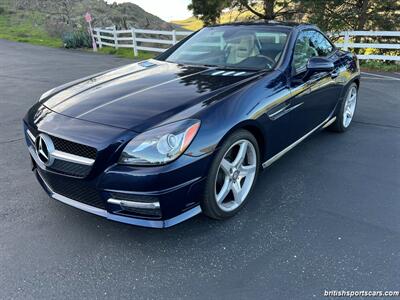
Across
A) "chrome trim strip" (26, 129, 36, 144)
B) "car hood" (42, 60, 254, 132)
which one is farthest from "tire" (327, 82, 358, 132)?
"chrome trim strip" (26, 129, 36, 144)

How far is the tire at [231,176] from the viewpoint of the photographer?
2.61m

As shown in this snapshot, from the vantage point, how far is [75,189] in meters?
2.52

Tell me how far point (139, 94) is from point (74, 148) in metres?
0.77

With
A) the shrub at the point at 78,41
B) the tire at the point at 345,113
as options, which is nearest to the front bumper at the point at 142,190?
the tire at the point at 345,113

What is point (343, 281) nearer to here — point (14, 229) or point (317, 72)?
point (317, 72)

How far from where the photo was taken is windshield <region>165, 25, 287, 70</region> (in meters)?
3.52

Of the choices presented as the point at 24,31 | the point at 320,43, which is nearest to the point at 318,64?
the point at 320,43

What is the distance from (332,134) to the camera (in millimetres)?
4941

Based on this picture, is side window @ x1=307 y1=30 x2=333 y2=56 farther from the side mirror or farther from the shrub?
the shrub

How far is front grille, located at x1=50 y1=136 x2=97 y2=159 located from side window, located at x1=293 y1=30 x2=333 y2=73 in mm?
2214

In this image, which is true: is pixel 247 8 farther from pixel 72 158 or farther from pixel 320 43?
pixel 72 158

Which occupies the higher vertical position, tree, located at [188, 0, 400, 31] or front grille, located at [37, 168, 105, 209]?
tree, located at [188, 0, 400, 31]

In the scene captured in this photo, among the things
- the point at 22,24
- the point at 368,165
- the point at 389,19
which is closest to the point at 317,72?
the point at 368,165

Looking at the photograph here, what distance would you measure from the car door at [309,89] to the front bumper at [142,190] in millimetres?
1467
